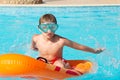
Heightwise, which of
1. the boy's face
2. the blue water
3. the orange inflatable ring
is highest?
the boy's face

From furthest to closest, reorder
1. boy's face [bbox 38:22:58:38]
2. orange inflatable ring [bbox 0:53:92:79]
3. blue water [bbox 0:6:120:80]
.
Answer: blue water [bbox 0:6:120:80] < boy's face [bbox 38:22:58:38] < orange inflatable ring [bbox 0:53:92:79]

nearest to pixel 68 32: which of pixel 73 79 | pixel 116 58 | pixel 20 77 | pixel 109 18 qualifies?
pixel 109 18

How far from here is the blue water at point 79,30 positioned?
6.84m

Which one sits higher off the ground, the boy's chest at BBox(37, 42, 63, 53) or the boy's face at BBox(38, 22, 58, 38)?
the boy's face at BBox(38, 22, 58, 38)

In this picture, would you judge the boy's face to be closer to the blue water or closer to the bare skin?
the bare skin

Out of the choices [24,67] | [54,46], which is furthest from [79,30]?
[24,67]

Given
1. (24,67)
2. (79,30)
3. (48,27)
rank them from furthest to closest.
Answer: (79,30) < (48,27) < (24,67)

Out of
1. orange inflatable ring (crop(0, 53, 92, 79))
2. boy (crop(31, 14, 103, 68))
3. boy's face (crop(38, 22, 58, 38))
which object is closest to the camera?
orange inflatable ring (crop(0, 53, 92, 79))

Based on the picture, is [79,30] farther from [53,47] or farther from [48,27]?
[48,27]

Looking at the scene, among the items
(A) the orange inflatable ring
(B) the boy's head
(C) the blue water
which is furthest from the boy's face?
(C) the blue water

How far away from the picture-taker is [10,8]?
992 cm

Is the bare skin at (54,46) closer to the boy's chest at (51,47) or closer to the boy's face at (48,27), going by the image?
the boy's chest at (51,47)

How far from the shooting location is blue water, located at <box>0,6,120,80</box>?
6.84m

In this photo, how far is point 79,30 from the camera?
850cm
